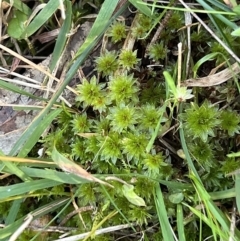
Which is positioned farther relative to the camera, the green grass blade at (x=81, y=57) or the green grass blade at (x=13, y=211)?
the green grass blade at (x=13, y=211)

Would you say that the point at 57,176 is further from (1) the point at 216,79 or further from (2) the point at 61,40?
(1) the point at 216,79

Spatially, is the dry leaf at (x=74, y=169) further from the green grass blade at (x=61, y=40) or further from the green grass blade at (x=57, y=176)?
the green grass blade at (x=61, y=40)

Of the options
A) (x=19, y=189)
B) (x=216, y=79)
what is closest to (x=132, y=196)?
(x=19, y=189)

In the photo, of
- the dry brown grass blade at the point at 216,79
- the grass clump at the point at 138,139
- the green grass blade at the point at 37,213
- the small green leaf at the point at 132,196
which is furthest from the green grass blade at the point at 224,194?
the green grass blade at the point at 37,213

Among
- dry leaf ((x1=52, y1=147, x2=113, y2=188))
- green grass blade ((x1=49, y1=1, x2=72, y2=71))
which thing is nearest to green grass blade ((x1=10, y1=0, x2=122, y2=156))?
green grass blade ((x1=49, y1=1, x2=72, y2=71))

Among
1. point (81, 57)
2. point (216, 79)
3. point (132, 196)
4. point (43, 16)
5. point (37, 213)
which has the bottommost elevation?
point (37, 213)

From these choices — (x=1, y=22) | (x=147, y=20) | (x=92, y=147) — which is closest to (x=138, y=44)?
(x=147, y=20)

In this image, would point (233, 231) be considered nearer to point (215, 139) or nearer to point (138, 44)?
point (215, 139)
